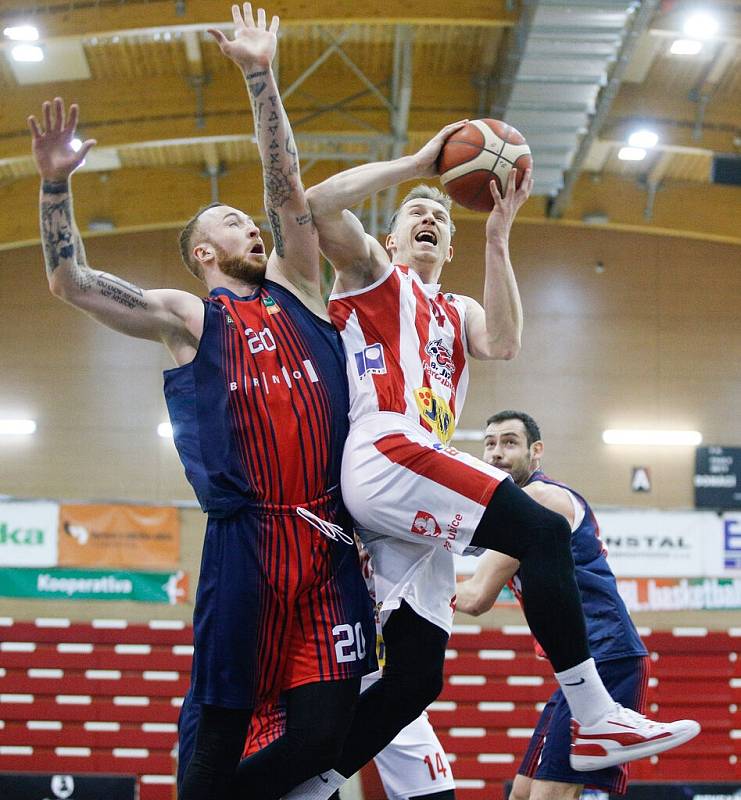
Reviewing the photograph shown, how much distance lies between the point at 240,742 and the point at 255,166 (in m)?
14.6

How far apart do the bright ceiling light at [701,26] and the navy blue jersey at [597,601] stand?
8.84m

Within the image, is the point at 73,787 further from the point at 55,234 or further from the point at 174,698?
the point at 55,234

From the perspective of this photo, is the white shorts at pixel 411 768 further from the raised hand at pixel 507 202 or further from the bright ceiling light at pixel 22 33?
the bright ceiling light at pixel 22 33

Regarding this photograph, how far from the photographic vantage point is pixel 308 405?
3.86m

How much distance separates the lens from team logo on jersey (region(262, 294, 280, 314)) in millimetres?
4023

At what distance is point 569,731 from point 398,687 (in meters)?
1.68

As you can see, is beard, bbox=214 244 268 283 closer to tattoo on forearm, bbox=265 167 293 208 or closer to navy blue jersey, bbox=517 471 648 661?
tattoo on forearm, bbox=265 167 293 208

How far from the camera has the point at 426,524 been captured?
375 centimetres

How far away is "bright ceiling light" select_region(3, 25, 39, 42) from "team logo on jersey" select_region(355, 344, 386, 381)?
960 cm

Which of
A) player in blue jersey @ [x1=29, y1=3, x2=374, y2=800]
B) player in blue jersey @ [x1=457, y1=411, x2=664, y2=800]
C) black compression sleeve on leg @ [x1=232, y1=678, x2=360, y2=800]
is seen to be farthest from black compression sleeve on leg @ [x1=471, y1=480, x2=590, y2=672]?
player in blue jersey @ [x1=457, y1=411, x2=664, y2=800]

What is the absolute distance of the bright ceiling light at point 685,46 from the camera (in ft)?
44.1

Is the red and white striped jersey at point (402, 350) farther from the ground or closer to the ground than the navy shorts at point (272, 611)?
farther from the ground

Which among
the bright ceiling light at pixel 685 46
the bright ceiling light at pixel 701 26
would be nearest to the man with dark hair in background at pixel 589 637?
the bright ceiling light at pixel 701 26

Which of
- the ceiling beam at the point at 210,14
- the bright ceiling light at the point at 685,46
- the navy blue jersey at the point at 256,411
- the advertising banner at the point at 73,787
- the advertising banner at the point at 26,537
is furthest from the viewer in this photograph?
the advertising banner at the point at 26,537
